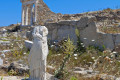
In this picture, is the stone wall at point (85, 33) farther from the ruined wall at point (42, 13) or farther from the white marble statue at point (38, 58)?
the ruined wall at point (42, 13)

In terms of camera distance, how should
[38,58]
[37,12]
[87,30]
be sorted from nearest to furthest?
[38,58] → [87,30] → [37,12]

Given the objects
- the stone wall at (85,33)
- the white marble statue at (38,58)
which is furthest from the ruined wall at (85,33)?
the white marble statue at (38,58)

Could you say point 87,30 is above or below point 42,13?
below

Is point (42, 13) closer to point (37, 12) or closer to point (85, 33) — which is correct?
point (37, 12)

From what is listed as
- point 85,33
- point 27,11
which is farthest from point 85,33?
point 27,11

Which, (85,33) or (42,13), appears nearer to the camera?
(85,33)

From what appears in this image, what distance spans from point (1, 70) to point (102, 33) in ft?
15.6

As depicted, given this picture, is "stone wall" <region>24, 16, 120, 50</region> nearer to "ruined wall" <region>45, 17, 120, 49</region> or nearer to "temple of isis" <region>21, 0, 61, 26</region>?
"ruined wall" <region>45, 17, 120, 49</region>

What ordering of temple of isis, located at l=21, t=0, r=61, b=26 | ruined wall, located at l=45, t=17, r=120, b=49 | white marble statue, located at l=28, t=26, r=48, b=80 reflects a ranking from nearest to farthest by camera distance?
white marble statue, located at l=28, t=26, r=48, b=80 < ruined wall, located at l=45, t=17, r=120, b=49 < temple of isis, located at l=21, t=0, r=61, b=26

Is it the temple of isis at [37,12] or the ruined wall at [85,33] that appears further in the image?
the temple of isis at [37,12]

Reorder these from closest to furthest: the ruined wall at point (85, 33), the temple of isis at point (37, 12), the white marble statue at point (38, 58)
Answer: the white marble statue at point (38, 58) → the ruined wall at point (85, 33) → the temple of isis at point (37, 12)

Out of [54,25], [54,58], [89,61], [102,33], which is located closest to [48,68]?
[54,58]

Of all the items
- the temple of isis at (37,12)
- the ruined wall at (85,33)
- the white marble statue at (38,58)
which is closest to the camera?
the white marble statue at (38,58)

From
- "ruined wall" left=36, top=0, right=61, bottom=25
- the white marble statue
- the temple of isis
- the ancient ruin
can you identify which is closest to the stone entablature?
the temple of isis
